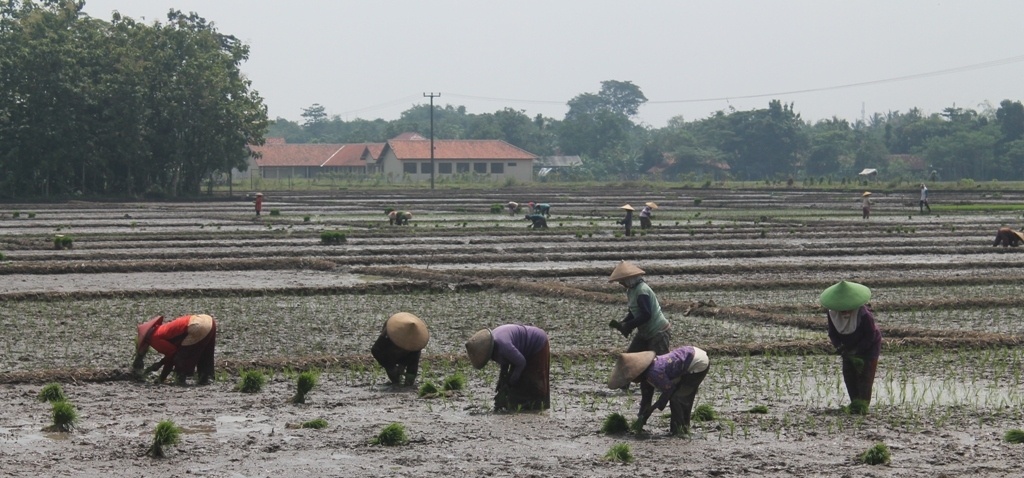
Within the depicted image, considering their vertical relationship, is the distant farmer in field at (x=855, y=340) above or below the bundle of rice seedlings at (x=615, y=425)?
above

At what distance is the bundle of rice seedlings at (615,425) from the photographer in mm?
9562

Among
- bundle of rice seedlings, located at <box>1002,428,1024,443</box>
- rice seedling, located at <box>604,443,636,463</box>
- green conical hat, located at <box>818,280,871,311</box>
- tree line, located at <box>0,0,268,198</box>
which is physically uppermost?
tree line, located at <box>0,0,268,198</box>

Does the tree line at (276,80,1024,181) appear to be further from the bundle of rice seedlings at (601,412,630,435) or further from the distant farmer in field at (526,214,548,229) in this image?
the bundle of rice seedlings at (601,412,630,435)

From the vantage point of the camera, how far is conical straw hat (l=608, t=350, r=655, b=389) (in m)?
9.12

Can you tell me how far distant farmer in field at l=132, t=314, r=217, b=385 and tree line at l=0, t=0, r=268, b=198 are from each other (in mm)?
44929

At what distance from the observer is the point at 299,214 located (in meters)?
44.2

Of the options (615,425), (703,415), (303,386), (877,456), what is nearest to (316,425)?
(303,386)

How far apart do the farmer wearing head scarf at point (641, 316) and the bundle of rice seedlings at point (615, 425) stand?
147 cm

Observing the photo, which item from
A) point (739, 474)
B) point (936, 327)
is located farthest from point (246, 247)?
point (739, 474)

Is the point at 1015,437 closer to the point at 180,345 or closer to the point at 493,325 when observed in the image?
the point at 180,345

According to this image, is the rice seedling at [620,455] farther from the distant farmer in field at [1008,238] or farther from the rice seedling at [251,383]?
the distant farmer in field at [1008,238]

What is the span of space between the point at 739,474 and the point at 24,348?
27.4ft

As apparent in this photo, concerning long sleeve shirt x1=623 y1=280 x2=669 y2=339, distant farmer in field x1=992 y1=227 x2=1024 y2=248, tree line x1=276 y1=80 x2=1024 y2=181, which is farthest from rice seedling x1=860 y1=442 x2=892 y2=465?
tree line x1=276 y1=80 x2=1024 y2=181

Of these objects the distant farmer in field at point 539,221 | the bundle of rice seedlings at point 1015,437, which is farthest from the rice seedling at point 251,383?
the distant farmer in field at point 539,221
